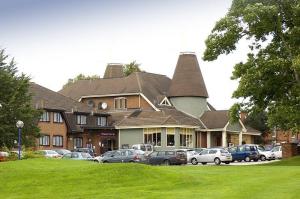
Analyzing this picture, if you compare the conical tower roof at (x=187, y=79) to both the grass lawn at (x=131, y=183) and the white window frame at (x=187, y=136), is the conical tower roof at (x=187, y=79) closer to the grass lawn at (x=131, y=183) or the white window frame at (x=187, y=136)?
the white window frame at (x=187, y=136)

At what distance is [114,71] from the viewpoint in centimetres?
9856

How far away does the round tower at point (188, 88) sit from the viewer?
3418 inches

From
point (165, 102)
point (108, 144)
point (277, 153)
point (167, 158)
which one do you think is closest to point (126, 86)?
point (165, 102)

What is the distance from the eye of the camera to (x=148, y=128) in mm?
77000

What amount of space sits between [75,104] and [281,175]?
180 ft

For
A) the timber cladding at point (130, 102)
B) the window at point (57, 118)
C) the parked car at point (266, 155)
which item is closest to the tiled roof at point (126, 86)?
the timber cladding at point (130, 102)

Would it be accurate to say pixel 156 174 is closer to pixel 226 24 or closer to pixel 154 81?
pixel 226 24

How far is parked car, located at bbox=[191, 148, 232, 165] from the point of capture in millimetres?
52406

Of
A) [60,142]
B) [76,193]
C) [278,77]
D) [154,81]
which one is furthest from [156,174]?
[154,81]

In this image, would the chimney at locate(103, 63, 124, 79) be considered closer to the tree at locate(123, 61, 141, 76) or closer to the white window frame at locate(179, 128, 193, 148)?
the tree at locate(123, 61, 141, 76)

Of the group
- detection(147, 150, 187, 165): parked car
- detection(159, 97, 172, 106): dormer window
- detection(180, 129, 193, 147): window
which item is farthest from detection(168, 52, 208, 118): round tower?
detection(147, 150, 187, 165): parked car

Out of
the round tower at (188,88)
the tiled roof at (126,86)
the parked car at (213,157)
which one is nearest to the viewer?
the parked car at (213,157)

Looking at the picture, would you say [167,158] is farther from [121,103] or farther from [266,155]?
[121,103]

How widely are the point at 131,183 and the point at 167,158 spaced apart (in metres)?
24.9
